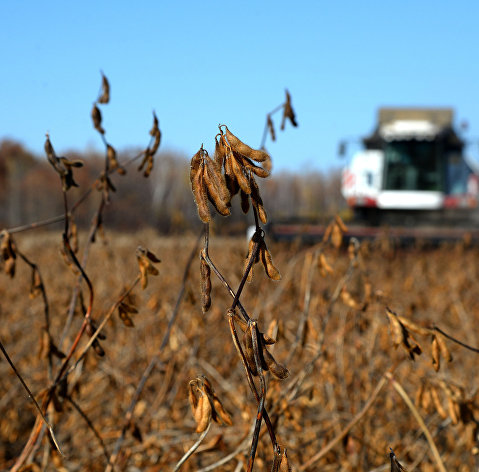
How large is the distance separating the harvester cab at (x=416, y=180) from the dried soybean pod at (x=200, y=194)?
15.0m

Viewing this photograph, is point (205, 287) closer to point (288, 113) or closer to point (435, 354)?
point (435, 354)

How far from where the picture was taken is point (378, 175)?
53.4ft

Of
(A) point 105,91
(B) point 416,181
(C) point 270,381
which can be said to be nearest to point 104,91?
(A) point 105,91

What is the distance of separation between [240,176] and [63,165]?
2.75ft

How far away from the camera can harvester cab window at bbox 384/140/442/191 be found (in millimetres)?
16047

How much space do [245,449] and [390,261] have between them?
7.72m

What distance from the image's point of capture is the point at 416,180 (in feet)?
53.2

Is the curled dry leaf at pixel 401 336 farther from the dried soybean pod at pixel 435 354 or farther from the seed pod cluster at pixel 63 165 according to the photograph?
the seed pod cluster at pixel 63 165

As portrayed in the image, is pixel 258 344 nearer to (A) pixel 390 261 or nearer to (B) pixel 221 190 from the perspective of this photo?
(B) pixel 221 190

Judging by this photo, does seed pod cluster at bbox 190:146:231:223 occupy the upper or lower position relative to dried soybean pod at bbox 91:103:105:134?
lower

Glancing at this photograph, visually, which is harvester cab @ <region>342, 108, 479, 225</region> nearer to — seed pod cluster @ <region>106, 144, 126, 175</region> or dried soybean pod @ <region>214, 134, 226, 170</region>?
seed pod cluster @ <region>106, 144, 126, 175</region>

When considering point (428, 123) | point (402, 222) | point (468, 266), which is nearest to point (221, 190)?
point (468, 266)

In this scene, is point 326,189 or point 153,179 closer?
point 153,179

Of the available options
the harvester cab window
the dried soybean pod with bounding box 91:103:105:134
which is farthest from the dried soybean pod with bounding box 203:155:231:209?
the harvester cab window
